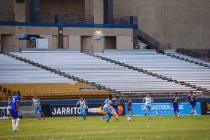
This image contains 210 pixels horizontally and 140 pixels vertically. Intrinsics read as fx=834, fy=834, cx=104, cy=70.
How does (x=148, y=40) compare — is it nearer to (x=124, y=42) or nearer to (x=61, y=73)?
(x=124, y=42)

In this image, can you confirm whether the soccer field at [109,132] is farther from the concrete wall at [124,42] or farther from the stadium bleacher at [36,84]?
the concrete wall at [124,42]

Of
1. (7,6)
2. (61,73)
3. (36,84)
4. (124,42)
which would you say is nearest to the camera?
(36,84)

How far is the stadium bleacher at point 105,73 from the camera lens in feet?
194

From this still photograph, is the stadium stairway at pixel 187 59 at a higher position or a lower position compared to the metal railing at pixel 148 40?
lower

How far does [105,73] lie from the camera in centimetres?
6294

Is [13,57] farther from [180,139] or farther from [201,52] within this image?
[180,139]

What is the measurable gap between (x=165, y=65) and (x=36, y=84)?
548 inches

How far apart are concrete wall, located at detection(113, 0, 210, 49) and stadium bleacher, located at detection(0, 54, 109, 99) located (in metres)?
12.4

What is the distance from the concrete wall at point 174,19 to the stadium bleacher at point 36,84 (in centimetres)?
1237


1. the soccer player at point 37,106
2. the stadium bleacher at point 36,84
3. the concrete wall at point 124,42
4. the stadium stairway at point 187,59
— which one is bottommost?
the soccer player at point 37,106

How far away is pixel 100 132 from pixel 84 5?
36675mm

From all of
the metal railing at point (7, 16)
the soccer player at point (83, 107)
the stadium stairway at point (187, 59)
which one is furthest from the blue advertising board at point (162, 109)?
the stadium stairway at point (187, 59)

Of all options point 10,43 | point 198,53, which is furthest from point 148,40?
point 10,43

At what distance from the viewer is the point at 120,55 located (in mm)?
68688
